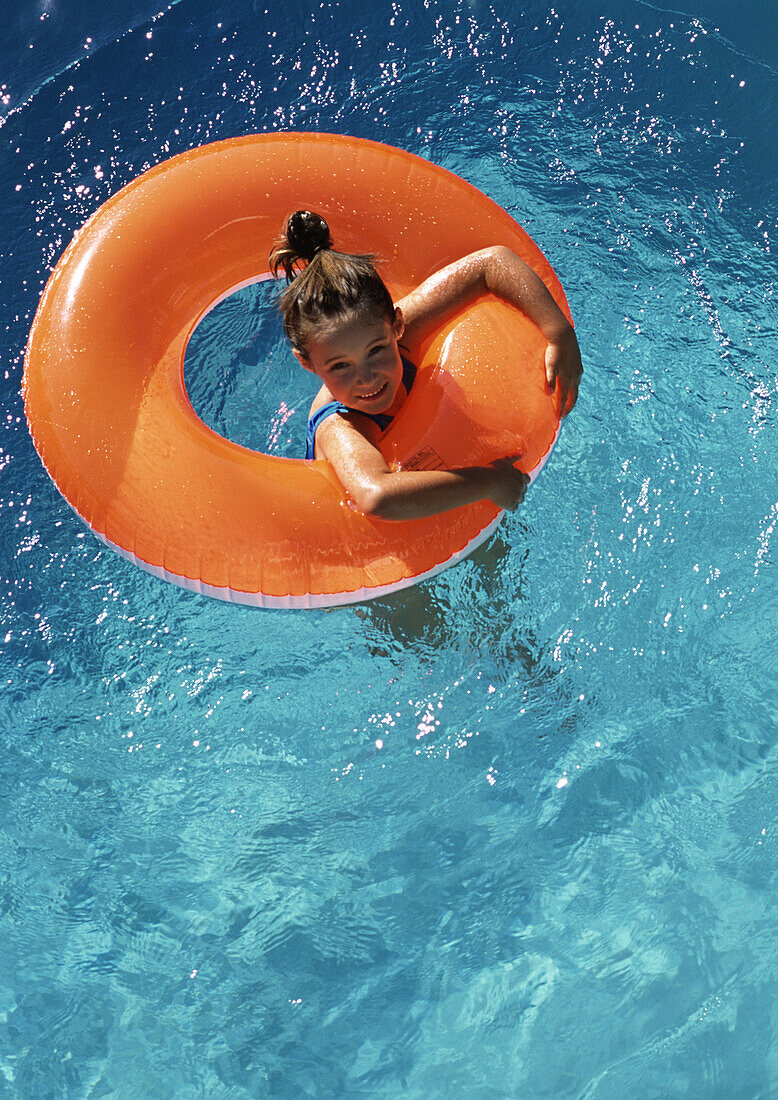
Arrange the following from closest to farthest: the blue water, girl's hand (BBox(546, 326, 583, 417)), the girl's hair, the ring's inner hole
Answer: the girl's hair < girl's hand (BBox(546, 326, 583, 417)) < the blue water < the ring's inner hole

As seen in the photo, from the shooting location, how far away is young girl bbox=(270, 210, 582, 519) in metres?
2.12

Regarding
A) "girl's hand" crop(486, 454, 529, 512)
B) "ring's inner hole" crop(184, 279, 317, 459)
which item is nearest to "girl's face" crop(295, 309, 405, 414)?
"girl's hand" crop(486, 454, 529, 512)

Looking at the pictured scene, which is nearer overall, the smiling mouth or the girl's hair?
the girl's hair

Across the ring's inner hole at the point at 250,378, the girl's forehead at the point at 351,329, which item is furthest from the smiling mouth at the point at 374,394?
the ring's inner hole at the point at 250,378

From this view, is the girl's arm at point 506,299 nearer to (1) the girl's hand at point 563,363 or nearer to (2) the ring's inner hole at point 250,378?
(1) the girl's hand at point 563,363

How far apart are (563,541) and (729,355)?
88cm

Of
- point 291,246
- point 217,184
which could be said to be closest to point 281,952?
point 291,246

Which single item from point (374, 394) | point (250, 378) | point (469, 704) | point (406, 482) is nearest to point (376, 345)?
point (374, 394)

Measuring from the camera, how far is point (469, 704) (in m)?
2.92

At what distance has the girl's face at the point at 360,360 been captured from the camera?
2150 millimetres

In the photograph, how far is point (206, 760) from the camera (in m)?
2.93

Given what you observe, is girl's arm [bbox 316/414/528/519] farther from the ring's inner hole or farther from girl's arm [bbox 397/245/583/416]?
the ring's inner hole

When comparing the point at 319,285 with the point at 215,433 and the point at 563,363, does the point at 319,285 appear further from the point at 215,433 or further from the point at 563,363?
the point at 563,363

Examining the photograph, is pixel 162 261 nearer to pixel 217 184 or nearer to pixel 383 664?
pixel 217 184
